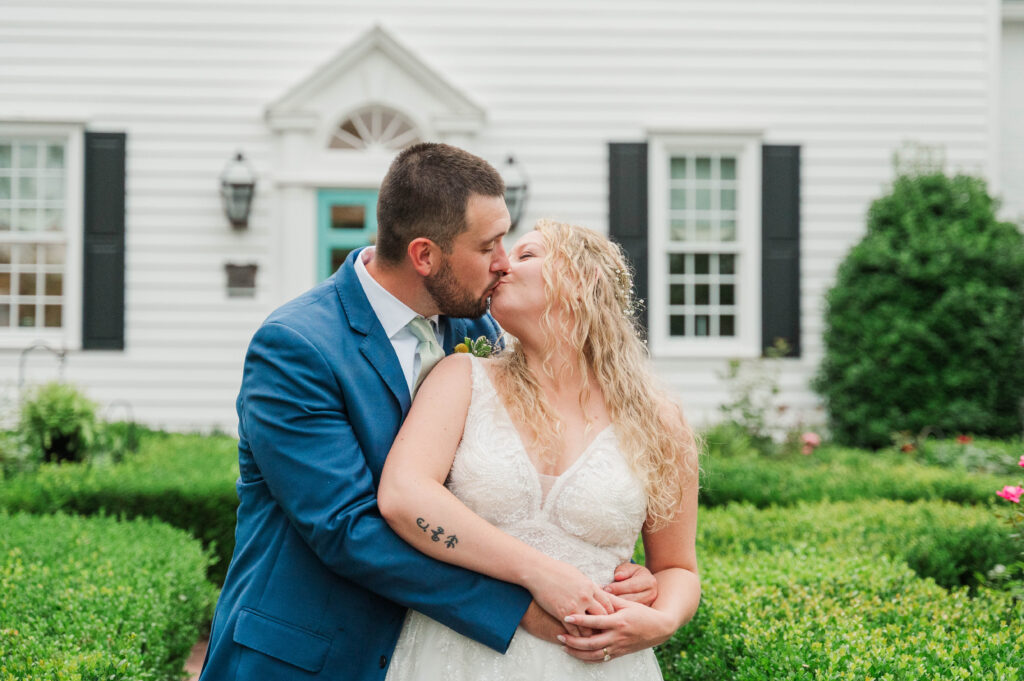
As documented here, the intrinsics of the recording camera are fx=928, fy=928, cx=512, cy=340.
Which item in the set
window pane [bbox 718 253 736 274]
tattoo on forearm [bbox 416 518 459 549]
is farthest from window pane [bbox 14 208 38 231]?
tattoo on forearm [bbox 416 518 459 549]

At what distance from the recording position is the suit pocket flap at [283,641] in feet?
7.31

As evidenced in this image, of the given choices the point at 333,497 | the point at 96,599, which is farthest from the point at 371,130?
the point at 333,497

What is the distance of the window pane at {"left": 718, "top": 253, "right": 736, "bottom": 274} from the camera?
10125 millimetres

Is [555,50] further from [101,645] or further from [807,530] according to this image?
[101,645]

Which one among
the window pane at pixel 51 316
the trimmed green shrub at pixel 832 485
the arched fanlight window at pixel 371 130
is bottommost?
the trimmed green shrub at pixel 832 485

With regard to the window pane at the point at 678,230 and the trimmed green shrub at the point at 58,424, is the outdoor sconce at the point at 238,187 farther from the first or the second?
A: the window pane at the point at 678,230

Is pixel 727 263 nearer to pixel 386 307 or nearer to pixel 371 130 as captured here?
pixel 371 130

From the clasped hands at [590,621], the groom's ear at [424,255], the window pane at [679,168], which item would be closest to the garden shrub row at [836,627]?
the clasped hands at [590,621]

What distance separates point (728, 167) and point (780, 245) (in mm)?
1039

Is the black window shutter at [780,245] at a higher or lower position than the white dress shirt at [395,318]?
higher

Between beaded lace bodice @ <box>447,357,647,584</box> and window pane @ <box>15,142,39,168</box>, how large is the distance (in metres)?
8.93

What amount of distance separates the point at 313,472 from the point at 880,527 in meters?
3.41

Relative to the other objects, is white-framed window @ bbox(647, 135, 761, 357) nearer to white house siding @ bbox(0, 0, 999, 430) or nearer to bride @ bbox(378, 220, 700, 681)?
white house siding @ bbox(0, 0, 999, 430)

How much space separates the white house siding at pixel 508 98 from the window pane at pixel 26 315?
0.46 m
